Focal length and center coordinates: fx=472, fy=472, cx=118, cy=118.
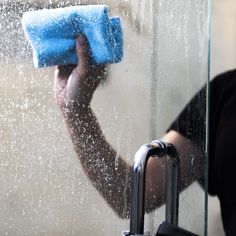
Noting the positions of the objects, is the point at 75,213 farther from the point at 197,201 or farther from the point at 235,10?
the point at 235,10

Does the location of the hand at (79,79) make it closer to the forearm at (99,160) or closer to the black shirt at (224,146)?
the forearm at (99,160)

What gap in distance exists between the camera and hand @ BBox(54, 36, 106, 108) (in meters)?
0.43

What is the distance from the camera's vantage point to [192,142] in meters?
0.58

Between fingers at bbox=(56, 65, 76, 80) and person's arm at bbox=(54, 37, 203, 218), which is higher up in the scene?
fingers at bbox=(56, 65, 76, 80)

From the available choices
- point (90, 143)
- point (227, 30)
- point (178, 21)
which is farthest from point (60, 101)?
point (227, 30)

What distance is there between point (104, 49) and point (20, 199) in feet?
0.51

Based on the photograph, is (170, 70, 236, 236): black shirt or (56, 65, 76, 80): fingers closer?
(56, 65, 76, 80): fingers

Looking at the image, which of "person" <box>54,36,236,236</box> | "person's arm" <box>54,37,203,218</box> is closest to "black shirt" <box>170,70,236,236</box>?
"person" <box>54,36,236,236</box>

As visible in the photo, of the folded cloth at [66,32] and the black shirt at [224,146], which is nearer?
the folded cloth at [66,32]

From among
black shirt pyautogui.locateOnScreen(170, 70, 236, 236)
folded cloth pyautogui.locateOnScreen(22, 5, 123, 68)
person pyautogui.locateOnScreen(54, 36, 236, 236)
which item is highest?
folded cloth pyautogui.locateOnScreen(22, 5, 123, 68)

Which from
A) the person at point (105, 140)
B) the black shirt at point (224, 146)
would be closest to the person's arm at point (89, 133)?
the person at point (105, 140)

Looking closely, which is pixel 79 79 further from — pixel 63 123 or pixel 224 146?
pixel 224 146

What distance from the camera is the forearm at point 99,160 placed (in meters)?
0.44

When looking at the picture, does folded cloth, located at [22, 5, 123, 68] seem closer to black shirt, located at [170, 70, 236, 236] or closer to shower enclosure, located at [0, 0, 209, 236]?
shower enclosure, located at [0, 0, 209, 236]
